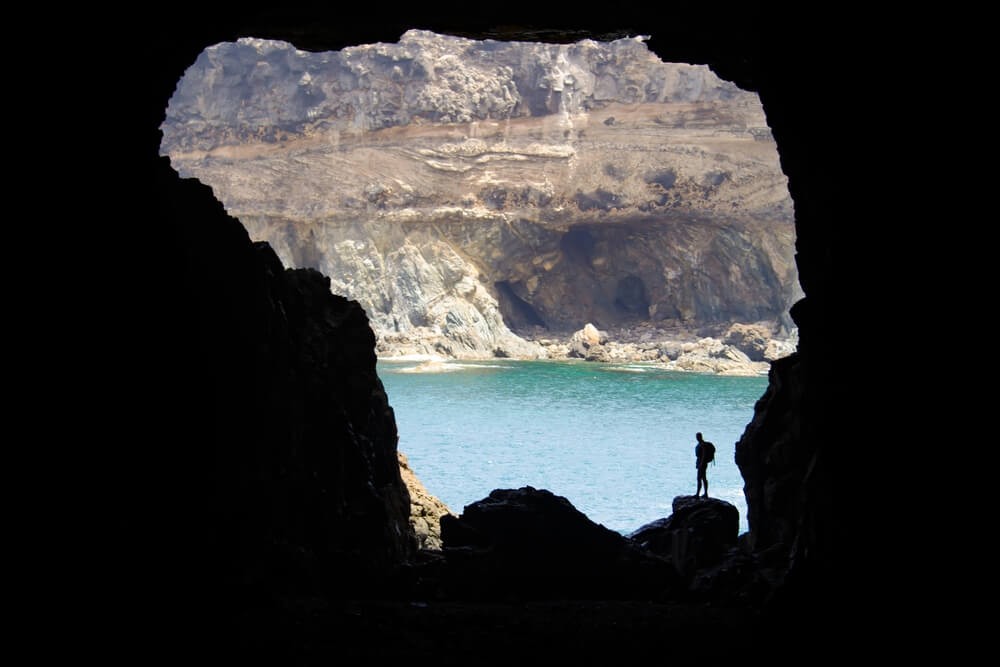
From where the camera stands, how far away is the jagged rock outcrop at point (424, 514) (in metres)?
16.1

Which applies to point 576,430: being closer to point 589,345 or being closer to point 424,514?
point 424,514

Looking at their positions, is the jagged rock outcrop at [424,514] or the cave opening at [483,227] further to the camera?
the cave opening at [483,227]

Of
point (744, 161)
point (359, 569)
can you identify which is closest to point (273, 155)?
point (744, 161)

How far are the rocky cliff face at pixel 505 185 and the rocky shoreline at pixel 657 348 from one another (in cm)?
47

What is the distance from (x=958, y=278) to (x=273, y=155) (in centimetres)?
6791

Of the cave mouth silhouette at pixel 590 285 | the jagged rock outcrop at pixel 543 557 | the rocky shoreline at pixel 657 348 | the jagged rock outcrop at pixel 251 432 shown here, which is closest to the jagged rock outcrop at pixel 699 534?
the jagged rock outcrop at pixel 543 557

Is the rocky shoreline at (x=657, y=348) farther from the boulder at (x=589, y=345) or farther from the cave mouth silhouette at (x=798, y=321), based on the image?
the cave mouth silhouette at (x=798, y=321)

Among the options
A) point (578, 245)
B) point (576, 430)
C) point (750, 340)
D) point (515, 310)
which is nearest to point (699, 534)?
point (576, 430)

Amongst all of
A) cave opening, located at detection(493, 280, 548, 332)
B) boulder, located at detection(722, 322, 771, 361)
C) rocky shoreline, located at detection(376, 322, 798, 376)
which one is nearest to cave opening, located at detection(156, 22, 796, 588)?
cave opening, located at detection(493, 280, 548, 332)

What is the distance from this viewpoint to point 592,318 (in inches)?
2783

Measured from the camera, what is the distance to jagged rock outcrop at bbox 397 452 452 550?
1611 cm

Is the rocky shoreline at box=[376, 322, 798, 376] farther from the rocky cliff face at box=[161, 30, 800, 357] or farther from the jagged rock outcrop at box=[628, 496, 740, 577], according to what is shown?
the jagged rock outcrop at box=[628, 496, 740, 577]

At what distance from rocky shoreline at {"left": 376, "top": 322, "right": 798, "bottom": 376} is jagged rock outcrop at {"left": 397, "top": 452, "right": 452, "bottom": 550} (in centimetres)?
3764

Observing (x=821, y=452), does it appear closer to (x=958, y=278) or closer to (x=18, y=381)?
(x=958, y=278)
